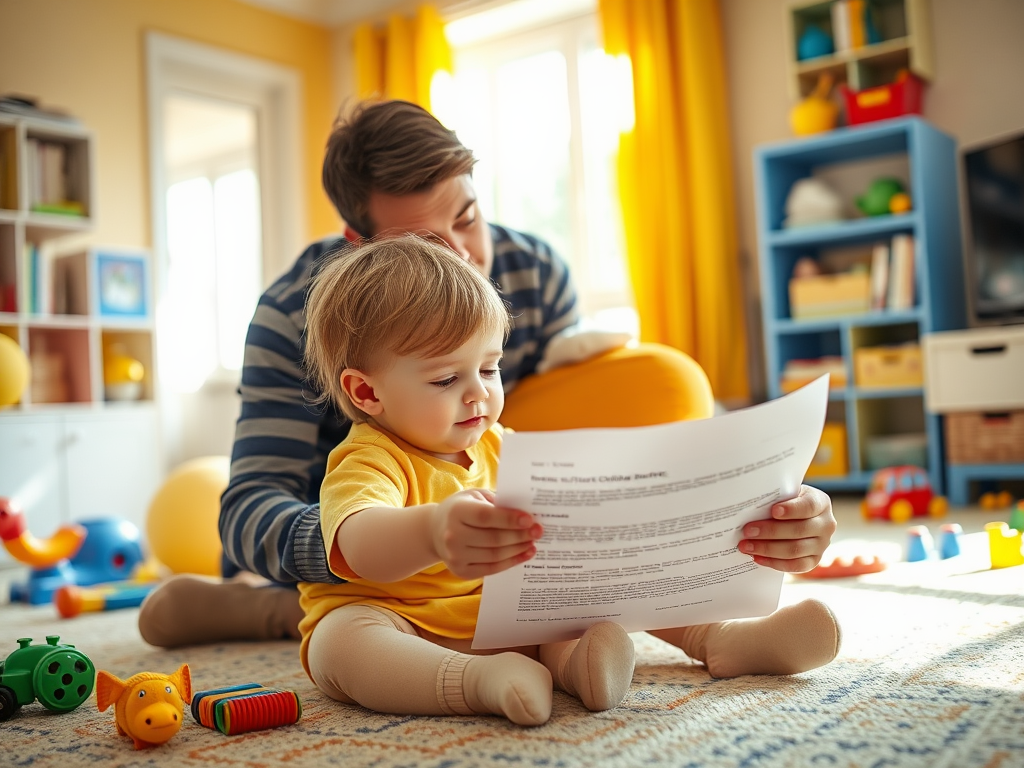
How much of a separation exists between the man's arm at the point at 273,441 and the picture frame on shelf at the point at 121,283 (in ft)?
7.09

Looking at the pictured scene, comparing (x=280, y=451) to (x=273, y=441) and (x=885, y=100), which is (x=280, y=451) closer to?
(x=273, y=441)

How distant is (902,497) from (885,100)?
51.8 inches

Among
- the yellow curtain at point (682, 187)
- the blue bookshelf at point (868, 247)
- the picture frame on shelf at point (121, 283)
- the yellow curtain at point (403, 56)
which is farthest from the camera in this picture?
the yellow curtain at point (403, 56)

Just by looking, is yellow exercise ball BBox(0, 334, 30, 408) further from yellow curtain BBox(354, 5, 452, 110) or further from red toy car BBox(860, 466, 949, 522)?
red toy car BBox(860, 466, 949, 522)

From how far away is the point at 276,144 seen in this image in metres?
4.43

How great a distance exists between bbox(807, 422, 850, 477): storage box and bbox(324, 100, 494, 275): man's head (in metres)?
2.00

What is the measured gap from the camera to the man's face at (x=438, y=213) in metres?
1.24

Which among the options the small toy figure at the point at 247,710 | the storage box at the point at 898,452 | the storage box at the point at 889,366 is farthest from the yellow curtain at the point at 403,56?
the small toy figure at the point at 247,710

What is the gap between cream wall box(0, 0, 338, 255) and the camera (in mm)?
3451

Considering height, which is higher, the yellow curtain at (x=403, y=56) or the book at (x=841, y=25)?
the yellow curtain at (x=403, y=56)

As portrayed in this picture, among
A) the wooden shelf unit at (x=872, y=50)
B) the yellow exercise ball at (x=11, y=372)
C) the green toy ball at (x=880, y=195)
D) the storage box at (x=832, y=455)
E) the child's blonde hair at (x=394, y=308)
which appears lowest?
the storage box at (x=832, y=455)

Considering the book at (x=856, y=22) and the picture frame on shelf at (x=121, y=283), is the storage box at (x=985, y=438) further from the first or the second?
the picture frame on shelf at (x=121, y=283)

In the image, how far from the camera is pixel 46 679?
942 millimetres

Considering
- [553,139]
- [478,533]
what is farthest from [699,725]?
[553,139]
